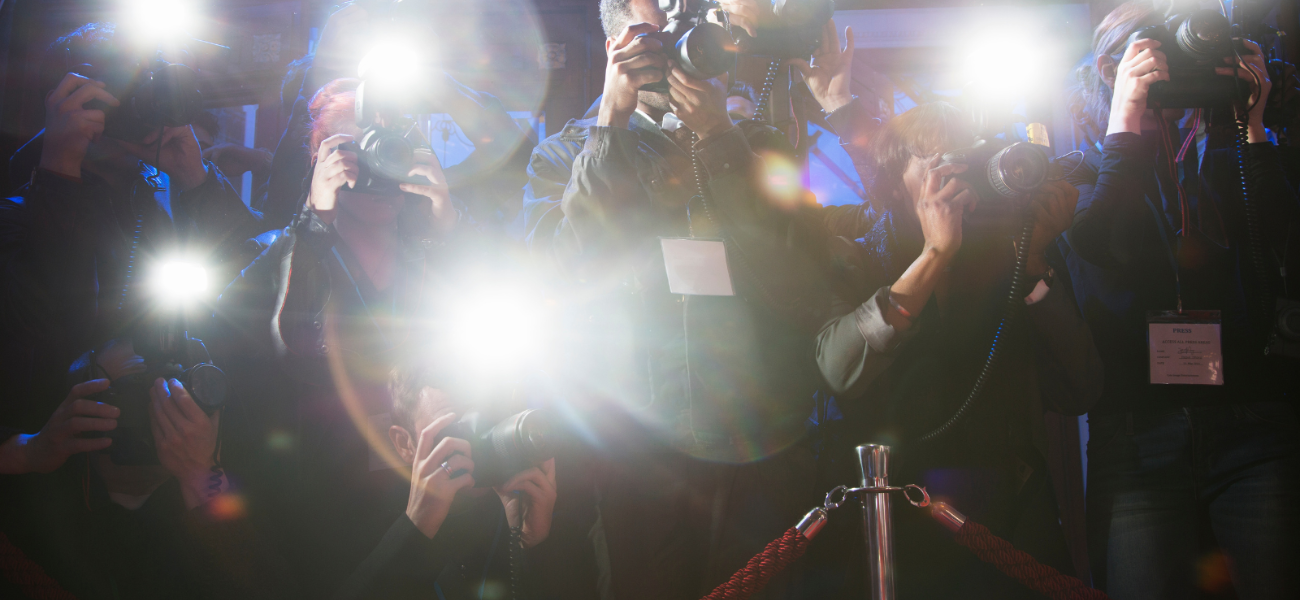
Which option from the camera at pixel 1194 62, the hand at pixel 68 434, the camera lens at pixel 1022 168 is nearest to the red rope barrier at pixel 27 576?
the hand at pixel 68 434

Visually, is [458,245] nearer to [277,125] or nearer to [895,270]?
[895,270]

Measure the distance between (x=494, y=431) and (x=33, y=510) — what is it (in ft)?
3.47

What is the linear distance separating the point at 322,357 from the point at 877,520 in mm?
1240

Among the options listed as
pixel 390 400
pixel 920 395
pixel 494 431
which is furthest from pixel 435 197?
pixel 920 395

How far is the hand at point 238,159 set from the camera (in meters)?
2.26

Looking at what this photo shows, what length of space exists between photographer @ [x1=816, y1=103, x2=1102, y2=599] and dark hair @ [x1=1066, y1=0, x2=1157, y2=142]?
0.58m

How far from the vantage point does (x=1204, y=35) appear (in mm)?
1589

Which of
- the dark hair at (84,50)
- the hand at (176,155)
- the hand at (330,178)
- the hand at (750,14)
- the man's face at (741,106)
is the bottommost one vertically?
the hand at (330,178)

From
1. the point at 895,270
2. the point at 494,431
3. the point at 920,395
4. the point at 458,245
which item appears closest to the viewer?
the point at 494,431

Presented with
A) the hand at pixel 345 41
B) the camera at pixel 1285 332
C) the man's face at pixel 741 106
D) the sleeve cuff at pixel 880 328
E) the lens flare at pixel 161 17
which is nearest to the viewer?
the sleeve cuff at pixel 880 328

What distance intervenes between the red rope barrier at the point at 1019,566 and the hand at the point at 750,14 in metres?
1.04

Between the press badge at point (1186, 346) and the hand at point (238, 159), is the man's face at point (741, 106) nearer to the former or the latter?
the press badge at point (1186, 346)

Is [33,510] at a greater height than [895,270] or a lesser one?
lesser

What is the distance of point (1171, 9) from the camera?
170cm
